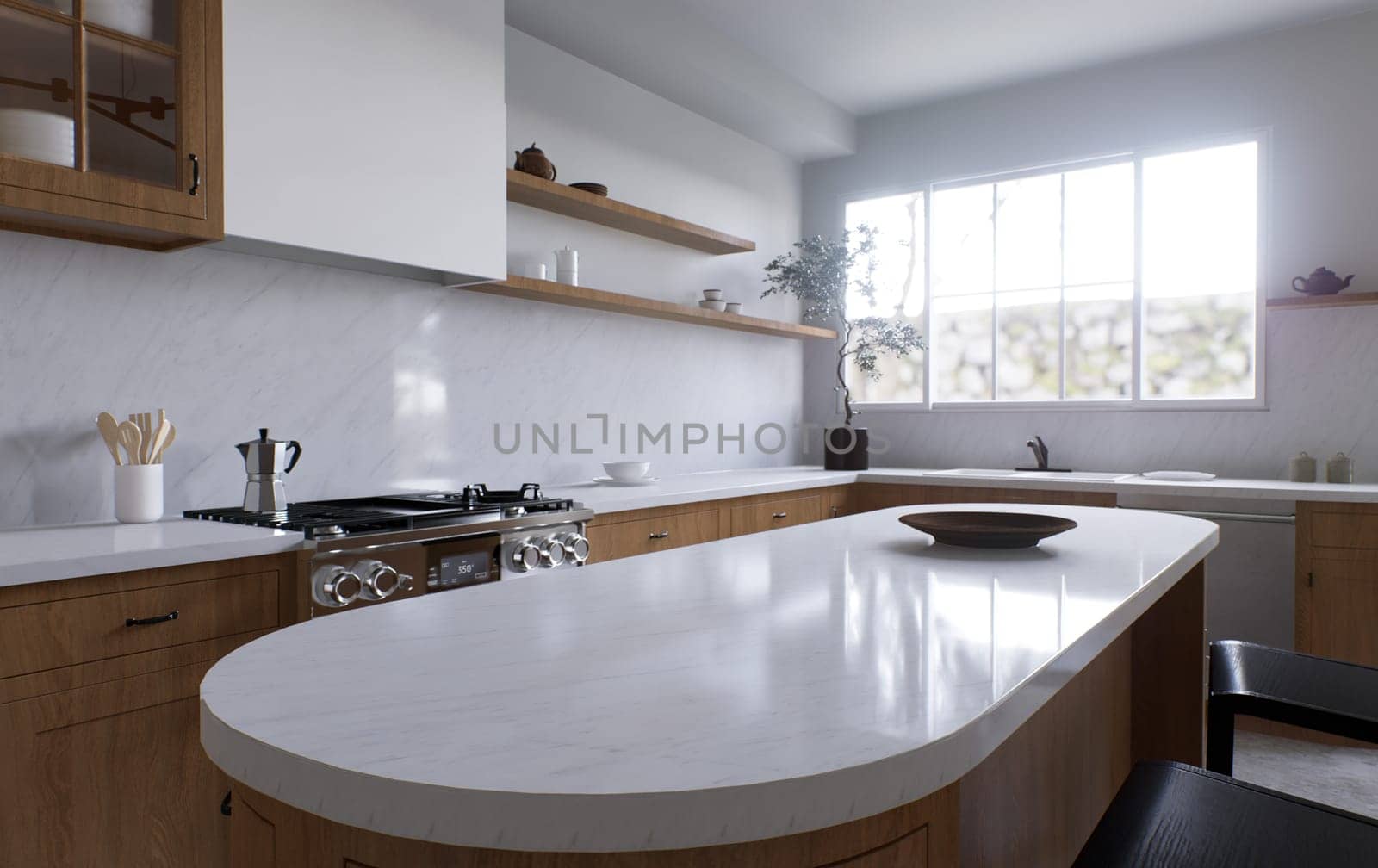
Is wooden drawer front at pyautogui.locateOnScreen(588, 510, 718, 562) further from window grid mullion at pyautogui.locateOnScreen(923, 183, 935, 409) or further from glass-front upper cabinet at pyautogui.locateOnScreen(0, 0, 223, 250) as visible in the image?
window grid mullion at pyautogui.locateOnScreen(923, 183, 935, 409)

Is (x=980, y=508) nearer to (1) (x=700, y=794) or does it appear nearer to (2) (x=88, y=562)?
(1) (x=700, y=794)

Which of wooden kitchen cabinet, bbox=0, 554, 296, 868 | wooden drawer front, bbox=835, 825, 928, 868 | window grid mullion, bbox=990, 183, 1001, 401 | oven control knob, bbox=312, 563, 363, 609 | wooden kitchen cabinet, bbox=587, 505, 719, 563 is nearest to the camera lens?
wooden drawer front, bbox=835, 825, 928, 868

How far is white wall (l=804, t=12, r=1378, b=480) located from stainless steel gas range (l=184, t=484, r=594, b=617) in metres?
2.93

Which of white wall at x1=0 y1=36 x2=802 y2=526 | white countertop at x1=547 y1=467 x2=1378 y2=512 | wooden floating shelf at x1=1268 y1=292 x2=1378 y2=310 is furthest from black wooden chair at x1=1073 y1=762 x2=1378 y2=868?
wooden floating shelf at x1=1268 y1=292 x2=1378 y2=310

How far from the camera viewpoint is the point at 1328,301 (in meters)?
3.65

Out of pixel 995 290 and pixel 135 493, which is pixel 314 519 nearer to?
pixel 135 493

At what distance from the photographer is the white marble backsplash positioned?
7.18 feet

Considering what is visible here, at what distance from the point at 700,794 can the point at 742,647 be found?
0.38 metres

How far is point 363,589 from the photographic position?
2.12 metres

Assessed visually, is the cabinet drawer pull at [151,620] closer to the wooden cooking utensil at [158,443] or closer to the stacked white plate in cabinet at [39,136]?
the wooden cooking utensil at [158,443]

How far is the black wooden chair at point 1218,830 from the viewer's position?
3.38 feet

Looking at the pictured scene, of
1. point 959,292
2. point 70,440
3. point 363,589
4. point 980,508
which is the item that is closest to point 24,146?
point 70,440

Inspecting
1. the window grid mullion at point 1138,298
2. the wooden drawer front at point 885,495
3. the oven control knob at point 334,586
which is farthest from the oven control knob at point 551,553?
the window grid mullion at point 1138,298

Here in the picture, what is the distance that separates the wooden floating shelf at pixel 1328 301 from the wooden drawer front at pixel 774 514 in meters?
2.18
